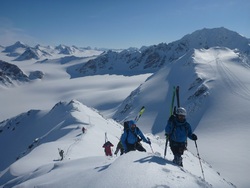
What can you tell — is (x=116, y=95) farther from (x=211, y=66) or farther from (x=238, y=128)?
(x=238, y=128)

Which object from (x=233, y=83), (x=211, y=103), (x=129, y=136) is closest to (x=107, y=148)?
(x=129, y=136)

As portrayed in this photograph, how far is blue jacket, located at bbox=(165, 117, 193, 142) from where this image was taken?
38.6 feet

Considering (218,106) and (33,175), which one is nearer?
(33,175)

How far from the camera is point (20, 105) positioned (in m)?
198

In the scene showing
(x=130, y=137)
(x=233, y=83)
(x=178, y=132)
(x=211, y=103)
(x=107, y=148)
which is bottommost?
(x=211, y=103)

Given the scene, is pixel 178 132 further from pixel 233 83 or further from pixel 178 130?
pixel 233 83

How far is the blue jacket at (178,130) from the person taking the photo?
1175 centimetres

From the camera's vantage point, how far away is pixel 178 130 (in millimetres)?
11758

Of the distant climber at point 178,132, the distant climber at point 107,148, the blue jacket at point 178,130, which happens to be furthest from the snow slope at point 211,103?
the blue jacket at point 178,130

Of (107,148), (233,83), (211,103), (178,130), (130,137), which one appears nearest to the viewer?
(178,130)

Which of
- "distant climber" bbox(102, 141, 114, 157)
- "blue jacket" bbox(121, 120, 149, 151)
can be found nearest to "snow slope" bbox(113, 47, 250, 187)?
"distant climber" bbox(102, 141, 114, 157)

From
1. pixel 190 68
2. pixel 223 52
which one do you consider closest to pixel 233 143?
pixel 190 68

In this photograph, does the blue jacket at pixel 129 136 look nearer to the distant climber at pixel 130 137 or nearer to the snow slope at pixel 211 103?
the distant climber at pixel 130 137

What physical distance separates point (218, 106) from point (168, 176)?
6610 cm
